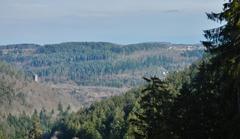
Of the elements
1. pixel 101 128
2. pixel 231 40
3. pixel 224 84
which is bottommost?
pixel 101 128

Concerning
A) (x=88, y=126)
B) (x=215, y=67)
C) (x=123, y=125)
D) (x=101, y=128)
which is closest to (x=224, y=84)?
(x=215, y=67)

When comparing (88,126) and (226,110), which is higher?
(226,110)

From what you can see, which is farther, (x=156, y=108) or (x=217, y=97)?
(x=156, y=108)

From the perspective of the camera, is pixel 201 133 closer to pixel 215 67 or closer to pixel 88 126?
pixel 215 67

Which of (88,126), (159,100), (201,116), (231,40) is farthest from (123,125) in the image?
(231,40)

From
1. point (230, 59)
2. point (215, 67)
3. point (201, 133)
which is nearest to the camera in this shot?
point (230, 59)

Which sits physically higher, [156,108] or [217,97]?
[217,97]

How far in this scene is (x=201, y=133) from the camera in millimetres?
38281

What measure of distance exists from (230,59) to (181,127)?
11638 millimetres

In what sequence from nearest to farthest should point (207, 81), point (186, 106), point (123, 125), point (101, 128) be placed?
point (186, 106) < point (207, 81) < point (123, 125) < point (101, 128)

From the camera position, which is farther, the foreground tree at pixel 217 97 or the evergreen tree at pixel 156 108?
the evergreen tree at pixel 156 108

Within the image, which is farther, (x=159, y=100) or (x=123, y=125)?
(x=123, y=125)

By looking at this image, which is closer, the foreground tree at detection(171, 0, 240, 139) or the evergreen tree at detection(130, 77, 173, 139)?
the foreground tree at detection(171, 0, 240, 139)

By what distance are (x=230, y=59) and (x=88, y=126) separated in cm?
14136
